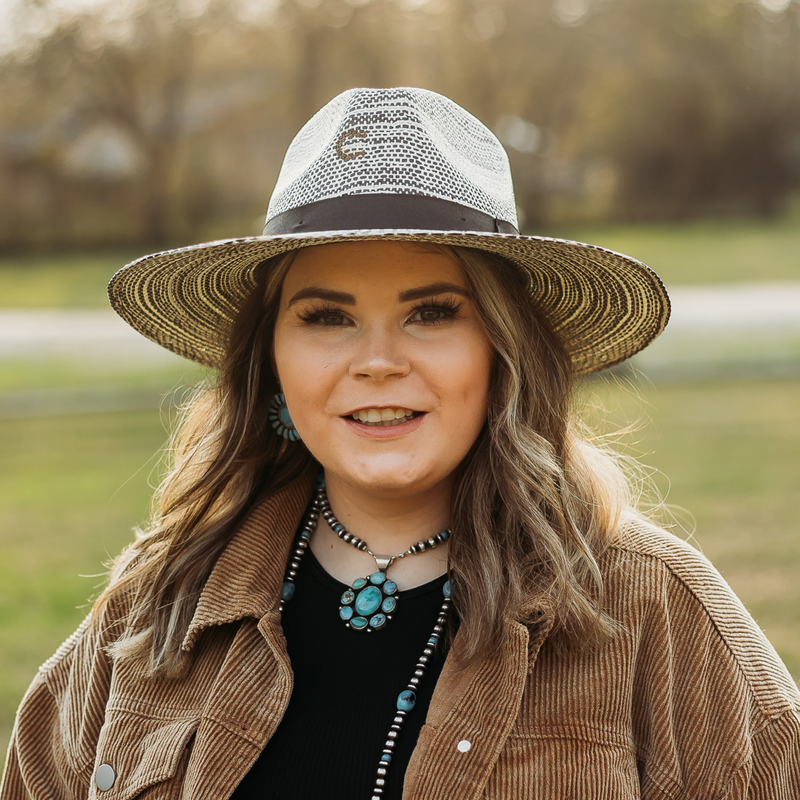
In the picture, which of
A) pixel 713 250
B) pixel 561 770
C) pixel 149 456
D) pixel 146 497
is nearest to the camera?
pixel 561 770

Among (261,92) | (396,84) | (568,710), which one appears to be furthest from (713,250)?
(568,710)

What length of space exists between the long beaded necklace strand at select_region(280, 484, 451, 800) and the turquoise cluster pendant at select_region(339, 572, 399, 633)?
95 millimetres

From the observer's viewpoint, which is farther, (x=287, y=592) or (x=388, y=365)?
(x=287, y=592)

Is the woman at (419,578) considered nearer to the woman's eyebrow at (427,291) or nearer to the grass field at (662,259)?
the woman's eyebrow at (427,291)

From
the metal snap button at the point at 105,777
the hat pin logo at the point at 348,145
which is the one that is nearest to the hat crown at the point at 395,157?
the hat pin logo at the point at 348,145

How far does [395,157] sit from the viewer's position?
1.72m

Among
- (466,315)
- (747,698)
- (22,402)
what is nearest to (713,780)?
(747,698)

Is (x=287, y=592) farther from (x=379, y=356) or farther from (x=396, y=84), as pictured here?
(x=396, y=84)

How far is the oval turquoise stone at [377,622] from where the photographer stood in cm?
181

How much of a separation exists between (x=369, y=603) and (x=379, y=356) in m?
0.48

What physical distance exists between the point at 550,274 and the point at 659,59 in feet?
52.0

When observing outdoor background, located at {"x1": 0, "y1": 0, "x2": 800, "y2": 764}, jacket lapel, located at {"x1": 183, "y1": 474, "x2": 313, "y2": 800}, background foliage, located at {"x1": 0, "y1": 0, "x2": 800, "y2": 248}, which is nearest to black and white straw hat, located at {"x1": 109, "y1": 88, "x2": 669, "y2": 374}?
jacket lapel, located at {"x1": 183, "y1": 474, "x2": 313, "y2": 800}

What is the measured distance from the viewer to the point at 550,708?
5.45 ft

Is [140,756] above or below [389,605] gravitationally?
below
